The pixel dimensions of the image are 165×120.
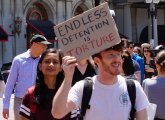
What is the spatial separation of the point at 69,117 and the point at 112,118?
922 millimetres

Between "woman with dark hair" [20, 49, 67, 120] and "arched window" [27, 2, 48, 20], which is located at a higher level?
"arched window" [27, 2, 48, 20]

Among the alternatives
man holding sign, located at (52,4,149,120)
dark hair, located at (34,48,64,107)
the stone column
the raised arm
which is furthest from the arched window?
the raised arm

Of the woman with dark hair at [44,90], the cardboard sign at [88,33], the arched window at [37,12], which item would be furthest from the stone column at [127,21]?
the cardboard sign at [88,33]

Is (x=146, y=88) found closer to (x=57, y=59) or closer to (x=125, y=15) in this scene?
(x=57, y=59)

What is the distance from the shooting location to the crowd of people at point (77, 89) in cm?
339

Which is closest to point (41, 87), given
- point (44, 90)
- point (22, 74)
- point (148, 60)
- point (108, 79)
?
point (44, 90)

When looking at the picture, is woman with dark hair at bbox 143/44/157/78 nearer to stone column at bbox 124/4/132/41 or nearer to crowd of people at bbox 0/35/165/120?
crowd of people at bbox 0/35/165/120

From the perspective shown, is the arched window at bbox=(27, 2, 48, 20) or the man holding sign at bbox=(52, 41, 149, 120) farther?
the arched window at bbox=(27, 2, 48, 20)

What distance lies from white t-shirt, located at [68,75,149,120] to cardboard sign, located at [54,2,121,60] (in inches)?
10.9

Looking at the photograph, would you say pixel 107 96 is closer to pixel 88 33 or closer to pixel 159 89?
pixel 88 33

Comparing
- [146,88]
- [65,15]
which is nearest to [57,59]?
[146,88]

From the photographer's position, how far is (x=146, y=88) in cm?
537

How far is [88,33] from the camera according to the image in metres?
3.53

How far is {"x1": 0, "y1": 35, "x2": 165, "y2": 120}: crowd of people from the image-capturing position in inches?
134
